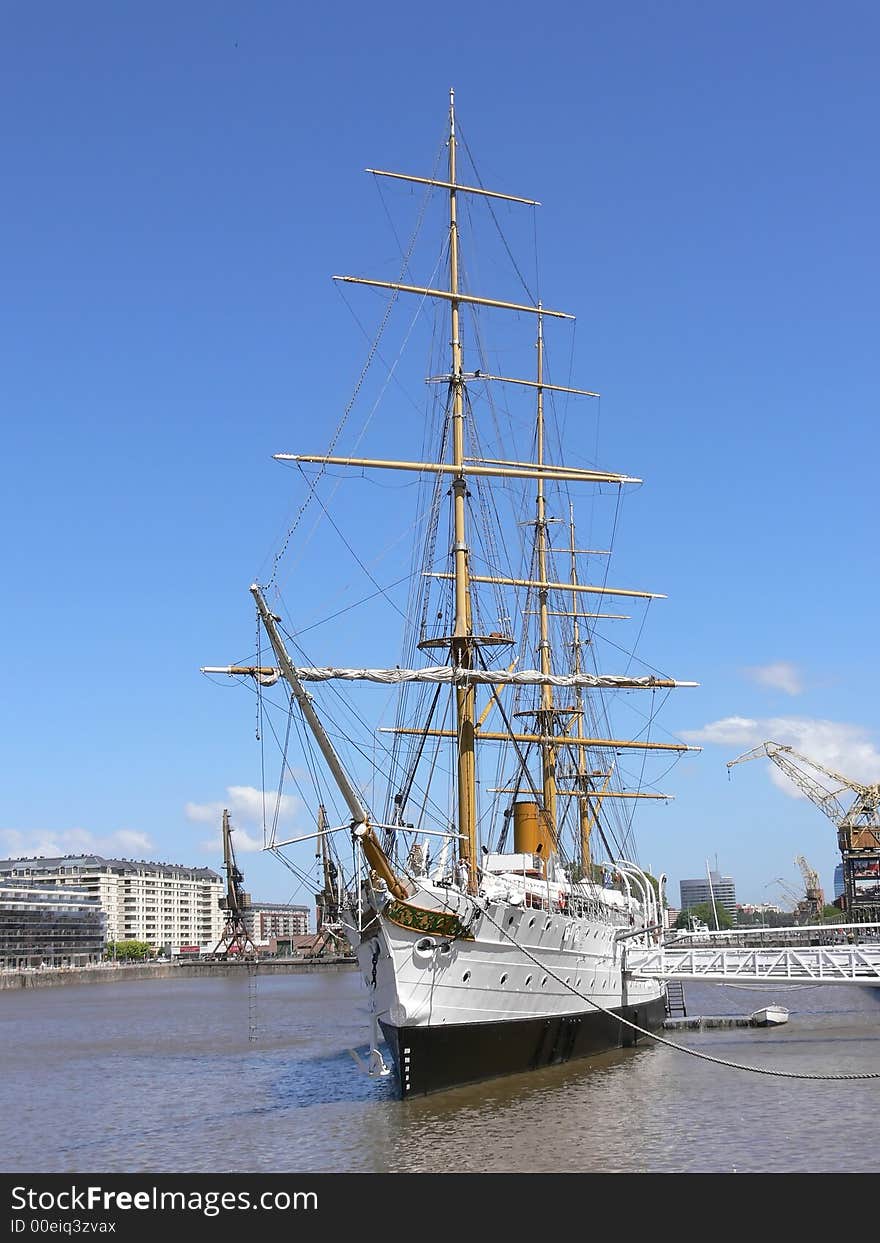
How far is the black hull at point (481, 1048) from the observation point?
1324 inches

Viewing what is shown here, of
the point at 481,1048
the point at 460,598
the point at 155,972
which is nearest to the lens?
the point at 481,1048

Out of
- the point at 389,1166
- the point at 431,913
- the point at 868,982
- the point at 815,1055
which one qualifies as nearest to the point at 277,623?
the point at 431,913

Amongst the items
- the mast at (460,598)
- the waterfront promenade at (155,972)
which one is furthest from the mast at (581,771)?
the waterfront promenade at (155,972)

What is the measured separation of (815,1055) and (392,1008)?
20549 mm

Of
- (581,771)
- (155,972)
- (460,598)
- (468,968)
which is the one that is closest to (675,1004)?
(581,771)

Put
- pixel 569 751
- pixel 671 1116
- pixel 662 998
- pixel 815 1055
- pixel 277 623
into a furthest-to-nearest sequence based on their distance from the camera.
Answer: pixel 569 751 < pixel 662 998 < pixel 815 1055 < pixel 277 623 < pixel 671 1116

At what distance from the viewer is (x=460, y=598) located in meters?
43.9

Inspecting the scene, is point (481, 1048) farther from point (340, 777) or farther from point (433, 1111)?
point (340, 777)

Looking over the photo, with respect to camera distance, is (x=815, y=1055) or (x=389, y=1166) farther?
(x=815, y=1055)

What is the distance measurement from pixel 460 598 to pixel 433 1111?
687 inches

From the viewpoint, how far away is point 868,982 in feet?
168
